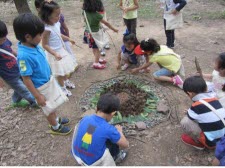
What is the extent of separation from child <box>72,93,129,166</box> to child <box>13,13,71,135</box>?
663mm

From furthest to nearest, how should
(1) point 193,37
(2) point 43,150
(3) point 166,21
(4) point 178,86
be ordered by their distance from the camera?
(1) point 193,37 < (3) point 166,21 < (4) point 178,86 < (2) point 43,150

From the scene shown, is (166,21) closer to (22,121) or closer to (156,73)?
(156,73)

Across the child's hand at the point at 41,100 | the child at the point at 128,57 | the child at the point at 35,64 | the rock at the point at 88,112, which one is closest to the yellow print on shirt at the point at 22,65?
the child at the point at 35,64

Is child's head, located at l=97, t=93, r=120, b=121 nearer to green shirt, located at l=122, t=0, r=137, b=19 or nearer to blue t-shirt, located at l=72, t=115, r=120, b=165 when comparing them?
blue t-shirt, located at l=72, t=115, r=120, b=165

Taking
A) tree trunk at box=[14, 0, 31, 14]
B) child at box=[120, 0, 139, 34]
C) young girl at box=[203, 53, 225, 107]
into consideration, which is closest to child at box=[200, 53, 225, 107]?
A: young girl at box=[203, 53, 225, 107]

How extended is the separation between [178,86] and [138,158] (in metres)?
1.63

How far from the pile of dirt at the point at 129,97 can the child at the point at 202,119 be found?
33.4 inches

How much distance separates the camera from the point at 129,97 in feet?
11.9

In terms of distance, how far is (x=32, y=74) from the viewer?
257 centimetres

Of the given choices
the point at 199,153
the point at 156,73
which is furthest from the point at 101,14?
the point at 199,153

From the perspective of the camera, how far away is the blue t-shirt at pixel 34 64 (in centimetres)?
242

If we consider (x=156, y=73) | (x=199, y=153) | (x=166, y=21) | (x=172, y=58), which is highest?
(x=166, y=21)

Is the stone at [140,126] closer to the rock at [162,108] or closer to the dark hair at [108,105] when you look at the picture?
the rock at [162,108]

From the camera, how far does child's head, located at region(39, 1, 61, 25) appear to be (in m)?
3.05
